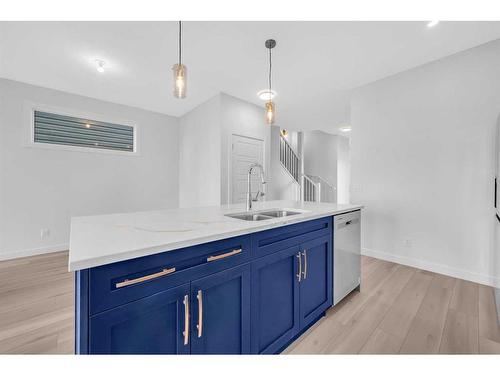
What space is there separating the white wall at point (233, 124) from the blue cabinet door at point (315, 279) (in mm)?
2373

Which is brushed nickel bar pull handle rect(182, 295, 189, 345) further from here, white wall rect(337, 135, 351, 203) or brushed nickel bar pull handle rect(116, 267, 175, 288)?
white wall rect(337, 135, 351, 203)

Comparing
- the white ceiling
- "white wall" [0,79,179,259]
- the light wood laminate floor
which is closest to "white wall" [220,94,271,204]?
the white ceiling

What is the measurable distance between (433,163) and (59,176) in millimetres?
5464

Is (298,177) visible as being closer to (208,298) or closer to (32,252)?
(32,252)

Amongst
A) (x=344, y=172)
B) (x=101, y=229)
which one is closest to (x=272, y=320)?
(x=101, y=229)

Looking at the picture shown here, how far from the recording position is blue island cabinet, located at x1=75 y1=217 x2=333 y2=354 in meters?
0.80

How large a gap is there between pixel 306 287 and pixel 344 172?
7568 mm

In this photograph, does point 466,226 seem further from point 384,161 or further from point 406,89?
point 406,89

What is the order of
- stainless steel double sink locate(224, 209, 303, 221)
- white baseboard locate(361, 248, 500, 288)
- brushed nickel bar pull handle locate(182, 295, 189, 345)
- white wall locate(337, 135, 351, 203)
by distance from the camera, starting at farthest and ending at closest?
1. white wall locate(337, 135, 351, 203)
2. white baseboard locate(361, 248, 500, 288)
3. stainless steel double sink locate(224, 209, 303, 221)
4. brushed nickel bar pull handle locate(182, 295, 189, 345)

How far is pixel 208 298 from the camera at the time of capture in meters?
1.07

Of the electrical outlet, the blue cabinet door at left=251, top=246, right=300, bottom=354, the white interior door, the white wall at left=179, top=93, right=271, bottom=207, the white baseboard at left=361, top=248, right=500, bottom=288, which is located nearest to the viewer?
the blue cabinet door at left=251, top=246, right=300, bottom=354

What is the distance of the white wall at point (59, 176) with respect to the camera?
322 centimetres
